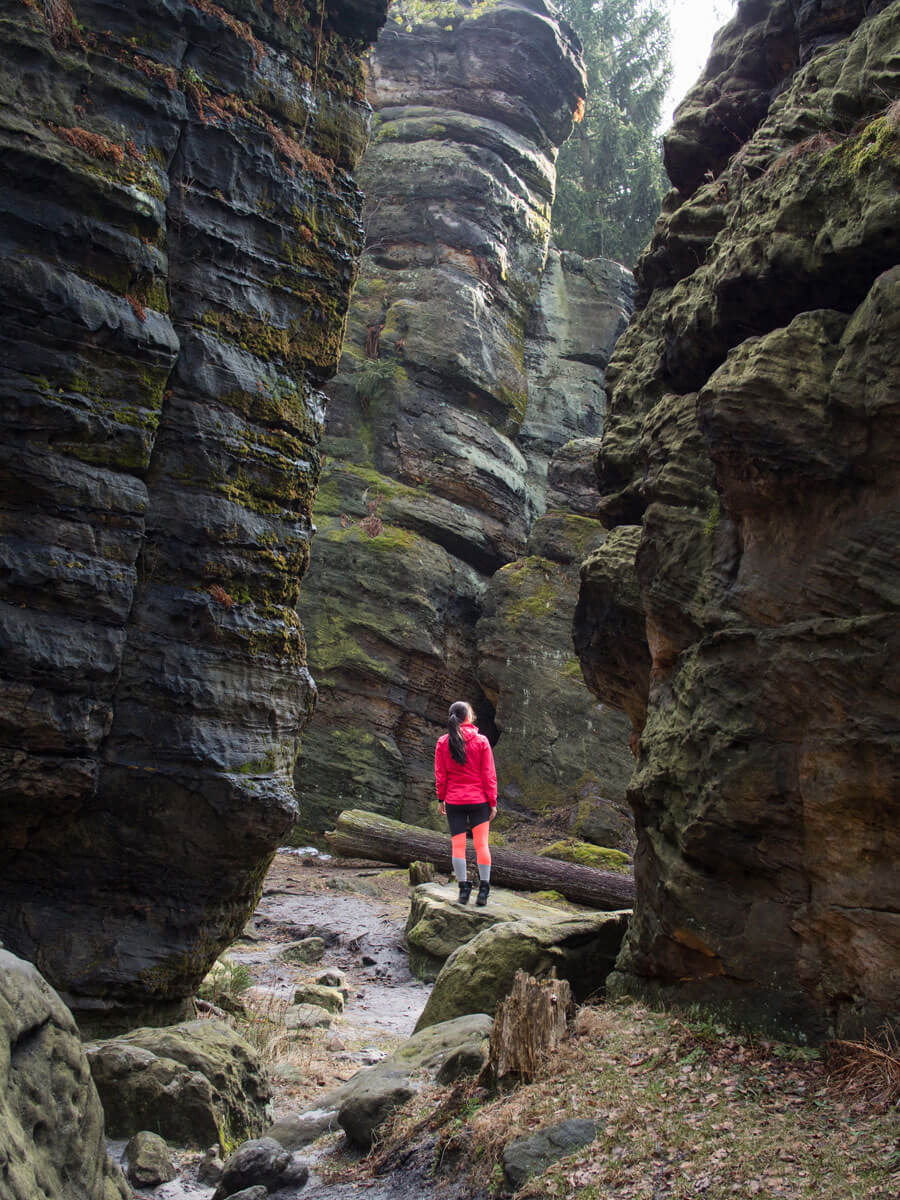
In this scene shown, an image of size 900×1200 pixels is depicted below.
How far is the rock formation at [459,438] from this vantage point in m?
18.8

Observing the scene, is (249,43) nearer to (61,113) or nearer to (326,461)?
(61,113)

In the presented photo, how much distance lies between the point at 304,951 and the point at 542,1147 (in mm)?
6265

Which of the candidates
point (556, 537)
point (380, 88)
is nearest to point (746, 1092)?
point (556, 537)

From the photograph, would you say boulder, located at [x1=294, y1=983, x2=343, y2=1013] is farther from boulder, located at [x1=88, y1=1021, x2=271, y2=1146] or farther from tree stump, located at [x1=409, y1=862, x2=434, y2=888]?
tree stump, located at [x1=409, y1=862, x2=434, y2=888]

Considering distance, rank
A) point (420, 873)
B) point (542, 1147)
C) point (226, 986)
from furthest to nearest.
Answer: point (420, 873) < point (226, 986) < point (542, 1147)

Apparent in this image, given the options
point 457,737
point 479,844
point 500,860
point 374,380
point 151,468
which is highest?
point 374,380

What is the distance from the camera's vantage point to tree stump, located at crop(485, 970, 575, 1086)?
5.34 metres

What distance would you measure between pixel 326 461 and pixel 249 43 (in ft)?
46.1

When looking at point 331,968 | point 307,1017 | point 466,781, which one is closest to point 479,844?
point 466,781

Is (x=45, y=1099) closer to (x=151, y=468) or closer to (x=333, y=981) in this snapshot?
(x=151, y=468)

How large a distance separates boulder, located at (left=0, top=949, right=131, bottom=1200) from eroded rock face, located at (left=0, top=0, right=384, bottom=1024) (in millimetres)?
2802

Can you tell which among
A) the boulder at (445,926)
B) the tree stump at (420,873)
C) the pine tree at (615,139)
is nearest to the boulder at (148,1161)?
the boulder at (445,926)

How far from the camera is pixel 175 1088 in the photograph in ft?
17.9

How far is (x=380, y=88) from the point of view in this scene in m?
27.6
